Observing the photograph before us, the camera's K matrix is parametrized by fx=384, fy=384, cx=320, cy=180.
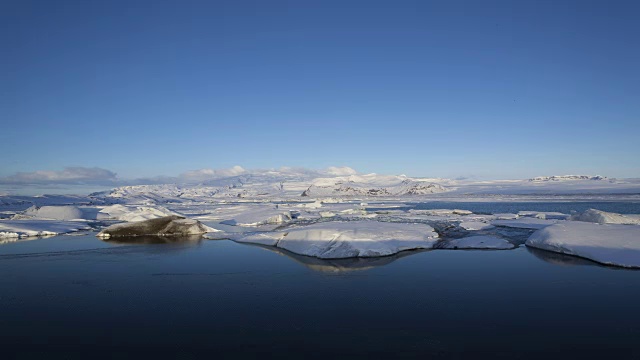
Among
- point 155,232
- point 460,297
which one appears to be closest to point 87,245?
point 155,232

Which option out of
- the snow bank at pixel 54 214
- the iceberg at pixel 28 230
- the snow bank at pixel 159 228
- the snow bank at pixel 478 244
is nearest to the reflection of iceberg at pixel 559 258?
the snow bank at pixel 478 244

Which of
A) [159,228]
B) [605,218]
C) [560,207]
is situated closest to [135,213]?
[159,228]

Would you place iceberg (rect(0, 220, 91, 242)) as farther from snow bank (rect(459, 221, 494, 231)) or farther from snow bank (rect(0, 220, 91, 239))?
snow bank (rect(459, 221, 494, 231))

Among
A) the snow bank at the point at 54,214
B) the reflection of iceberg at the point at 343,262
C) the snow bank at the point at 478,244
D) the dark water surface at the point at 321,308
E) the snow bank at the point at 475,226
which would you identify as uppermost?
the snow bank at the point at 54,214

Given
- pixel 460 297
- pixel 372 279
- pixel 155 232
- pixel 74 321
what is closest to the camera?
pixel 74 321

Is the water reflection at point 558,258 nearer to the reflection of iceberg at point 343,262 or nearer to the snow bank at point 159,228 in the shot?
the reflection of iceberg at point 343,262

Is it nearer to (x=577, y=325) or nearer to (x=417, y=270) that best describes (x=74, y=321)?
(x=417, y=270)

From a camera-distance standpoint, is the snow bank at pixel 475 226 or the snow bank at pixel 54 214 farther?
the snow bank at pixel 54 214
